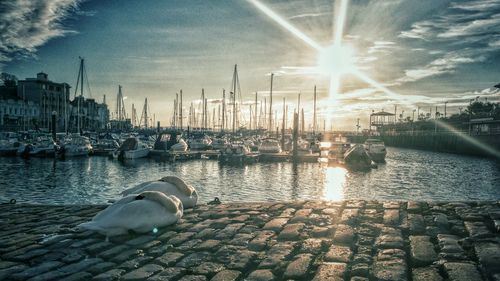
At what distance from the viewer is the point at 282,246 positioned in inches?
267

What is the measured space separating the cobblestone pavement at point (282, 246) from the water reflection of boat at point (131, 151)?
3852cm

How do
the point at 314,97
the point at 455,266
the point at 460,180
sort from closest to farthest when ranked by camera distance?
the point at 455,266
the point at 460,180
the point at 314,97

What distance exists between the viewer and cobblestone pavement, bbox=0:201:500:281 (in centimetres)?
560

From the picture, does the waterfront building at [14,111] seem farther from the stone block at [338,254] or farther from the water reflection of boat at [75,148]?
the stone block at [338,254]

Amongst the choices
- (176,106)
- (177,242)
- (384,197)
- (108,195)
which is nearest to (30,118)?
(176,106)

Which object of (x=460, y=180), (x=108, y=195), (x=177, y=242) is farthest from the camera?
(x=460, y=180)

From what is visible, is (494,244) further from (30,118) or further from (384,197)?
(30,118)

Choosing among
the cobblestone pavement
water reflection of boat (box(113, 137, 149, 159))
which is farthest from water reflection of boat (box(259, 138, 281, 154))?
the cobblestone pavement

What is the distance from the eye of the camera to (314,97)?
83.9 m

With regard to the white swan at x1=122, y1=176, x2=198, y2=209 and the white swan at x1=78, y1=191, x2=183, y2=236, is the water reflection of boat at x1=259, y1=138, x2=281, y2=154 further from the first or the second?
the white swan at x1=78, y1=191, x2=183, y2=236

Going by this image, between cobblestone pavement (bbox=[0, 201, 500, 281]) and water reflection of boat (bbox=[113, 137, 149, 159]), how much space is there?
38.5 meters

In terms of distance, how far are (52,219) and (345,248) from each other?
7584mm

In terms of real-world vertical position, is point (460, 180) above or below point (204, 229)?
below

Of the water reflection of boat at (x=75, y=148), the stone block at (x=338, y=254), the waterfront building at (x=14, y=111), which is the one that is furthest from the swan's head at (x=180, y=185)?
the waterfront building at (x=14, y=111)
